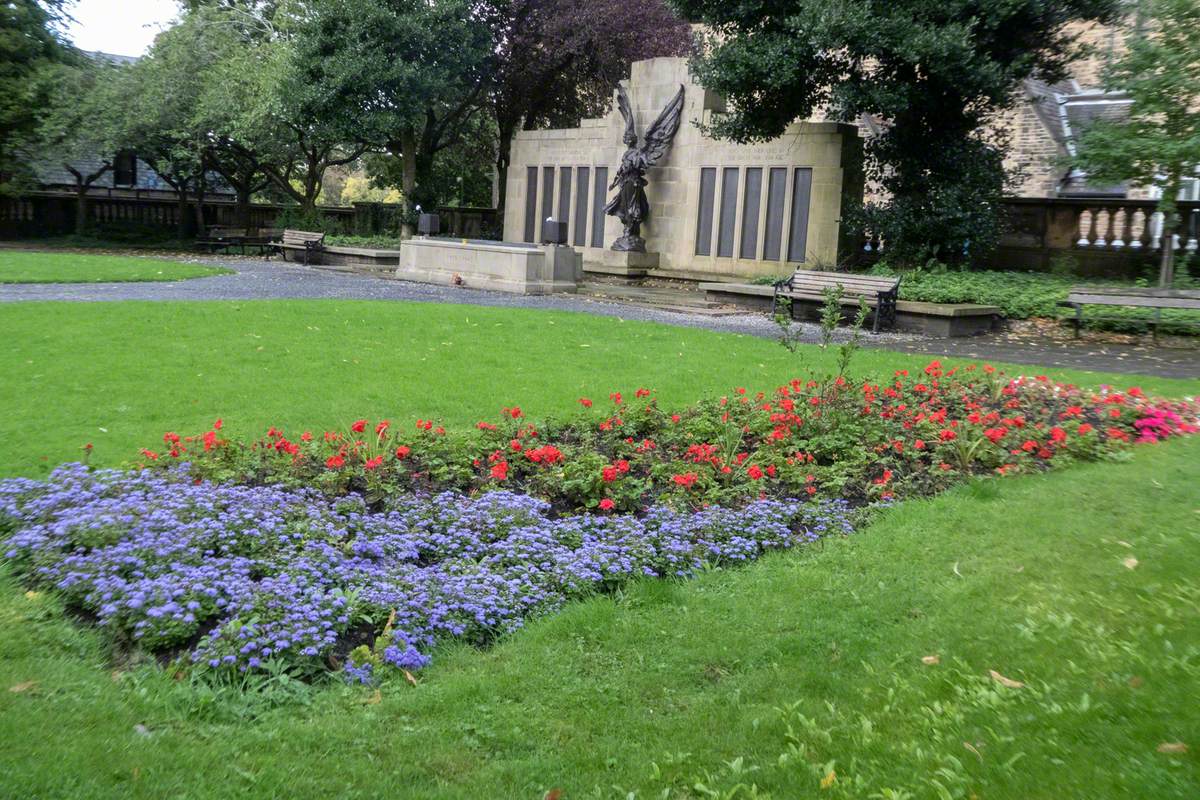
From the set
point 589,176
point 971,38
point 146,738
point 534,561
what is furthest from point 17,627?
point 589,176

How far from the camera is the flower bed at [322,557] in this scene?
168 inches

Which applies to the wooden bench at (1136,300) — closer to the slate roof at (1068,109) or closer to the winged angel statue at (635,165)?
the slate roof at (1068,109)

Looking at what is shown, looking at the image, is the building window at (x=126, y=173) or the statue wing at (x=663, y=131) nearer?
the statue wing at (x=663, y=131)

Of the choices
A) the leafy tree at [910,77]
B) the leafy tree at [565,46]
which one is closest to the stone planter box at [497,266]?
the leafy tree at [910,77]

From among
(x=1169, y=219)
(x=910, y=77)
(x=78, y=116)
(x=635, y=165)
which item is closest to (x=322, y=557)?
(x=1169, y=219)

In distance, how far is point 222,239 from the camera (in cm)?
3247

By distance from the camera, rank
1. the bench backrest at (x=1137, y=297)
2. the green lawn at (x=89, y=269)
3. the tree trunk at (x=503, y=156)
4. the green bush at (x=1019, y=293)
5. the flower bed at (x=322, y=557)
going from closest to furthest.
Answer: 1. the flower bed at (x=322, y=557)
2. the bench backrest at (x=1137, y=297)
3. the green bush at (x=1019, y=293)
4. the green lawn at (x=89, y=269)
5. the tree trunk at (x=503, y=156)

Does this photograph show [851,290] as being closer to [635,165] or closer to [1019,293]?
[1019,293]

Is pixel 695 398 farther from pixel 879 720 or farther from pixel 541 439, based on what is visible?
pixel 879 720

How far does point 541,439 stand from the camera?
7.58 m

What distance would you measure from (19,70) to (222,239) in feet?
24.5

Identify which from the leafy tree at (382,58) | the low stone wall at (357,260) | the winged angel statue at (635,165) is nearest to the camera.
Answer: the winged angel statue at (635,165)

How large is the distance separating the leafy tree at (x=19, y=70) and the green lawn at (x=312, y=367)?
811 inches

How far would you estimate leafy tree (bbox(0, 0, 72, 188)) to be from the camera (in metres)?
31.2
